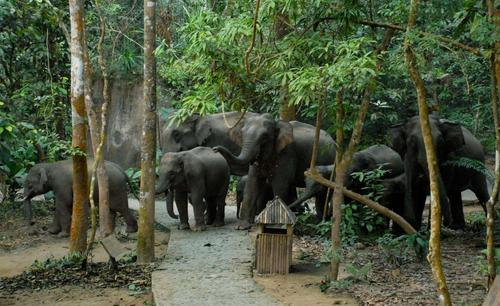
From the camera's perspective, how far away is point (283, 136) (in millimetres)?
11859

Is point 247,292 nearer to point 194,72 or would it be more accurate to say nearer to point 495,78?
point 194,72

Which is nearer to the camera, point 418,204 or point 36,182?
point 418,204

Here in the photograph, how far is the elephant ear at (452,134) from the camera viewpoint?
36.7 ft

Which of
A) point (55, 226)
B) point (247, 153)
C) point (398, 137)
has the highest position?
point (398, 137)

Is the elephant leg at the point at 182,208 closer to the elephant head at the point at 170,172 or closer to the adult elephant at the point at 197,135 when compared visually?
the elephant head at the point at 170,172

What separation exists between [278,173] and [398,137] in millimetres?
2070

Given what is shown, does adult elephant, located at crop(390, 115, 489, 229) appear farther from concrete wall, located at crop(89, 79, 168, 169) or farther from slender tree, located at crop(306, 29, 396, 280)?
concrete wall, located at crop(89, 79, 168, 169)

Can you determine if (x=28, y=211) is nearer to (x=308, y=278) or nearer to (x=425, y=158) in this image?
(x=308, y=278)

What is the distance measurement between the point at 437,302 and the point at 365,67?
2.48 meters

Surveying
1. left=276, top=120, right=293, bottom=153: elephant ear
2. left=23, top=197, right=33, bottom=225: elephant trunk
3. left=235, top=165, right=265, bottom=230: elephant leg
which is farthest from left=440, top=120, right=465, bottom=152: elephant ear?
left=23, top=197, right=33, bottom=225: elephant trunk

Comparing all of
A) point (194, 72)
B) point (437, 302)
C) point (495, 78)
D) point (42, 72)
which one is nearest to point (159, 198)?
point (42, 72)

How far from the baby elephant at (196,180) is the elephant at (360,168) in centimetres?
166

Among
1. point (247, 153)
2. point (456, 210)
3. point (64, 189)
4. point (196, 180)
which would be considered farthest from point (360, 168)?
point (64, 189)

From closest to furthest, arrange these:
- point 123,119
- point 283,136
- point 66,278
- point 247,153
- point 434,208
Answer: point 434,208 < point 66,278 < point 247,153 < point 283,136 < point 123,119
